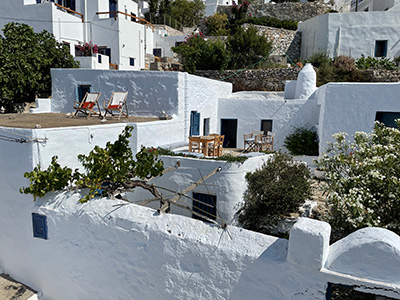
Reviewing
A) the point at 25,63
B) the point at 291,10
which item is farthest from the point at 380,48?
the point at 25,63

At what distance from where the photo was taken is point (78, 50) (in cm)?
2136

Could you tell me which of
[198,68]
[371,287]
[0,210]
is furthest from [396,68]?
[0,210]

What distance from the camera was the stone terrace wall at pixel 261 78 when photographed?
21.8 metres

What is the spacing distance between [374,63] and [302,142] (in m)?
12.4

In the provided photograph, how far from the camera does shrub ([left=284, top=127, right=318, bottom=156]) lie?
14641mm

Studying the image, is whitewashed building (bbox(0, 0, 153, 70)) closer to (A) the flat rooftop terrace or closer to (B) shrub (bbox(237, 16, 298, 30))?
(A) the flat rooftop terrace

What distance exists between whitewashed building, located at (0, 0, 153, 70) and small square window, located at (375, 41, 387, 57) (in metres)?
18.3

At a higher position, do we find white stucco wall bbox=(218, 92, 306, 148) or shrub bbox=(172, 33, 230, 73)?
shrub bbox=(172, 33, 230, 73)

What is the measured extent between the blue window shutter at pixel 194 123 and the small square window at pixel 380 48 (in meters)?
17.3

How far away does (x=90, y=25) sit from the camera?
22.1m

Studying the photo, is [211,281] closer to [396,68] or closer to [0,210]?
[0,210]

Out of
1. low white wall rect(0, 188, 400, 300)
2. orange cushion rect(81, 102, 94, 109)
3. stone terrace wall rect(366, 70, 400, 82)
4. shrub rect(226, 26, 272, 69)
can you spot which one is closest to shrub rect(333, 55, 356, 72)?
stone terrace wall rect(366, 70, 400, 82)

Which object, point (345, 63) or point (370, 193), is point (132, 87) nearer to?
point (370, 193)

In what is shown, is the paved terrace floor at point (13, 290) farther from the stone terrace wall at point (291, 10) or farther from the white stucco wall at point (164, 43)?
the stone terrace wall at point (291, 10)
